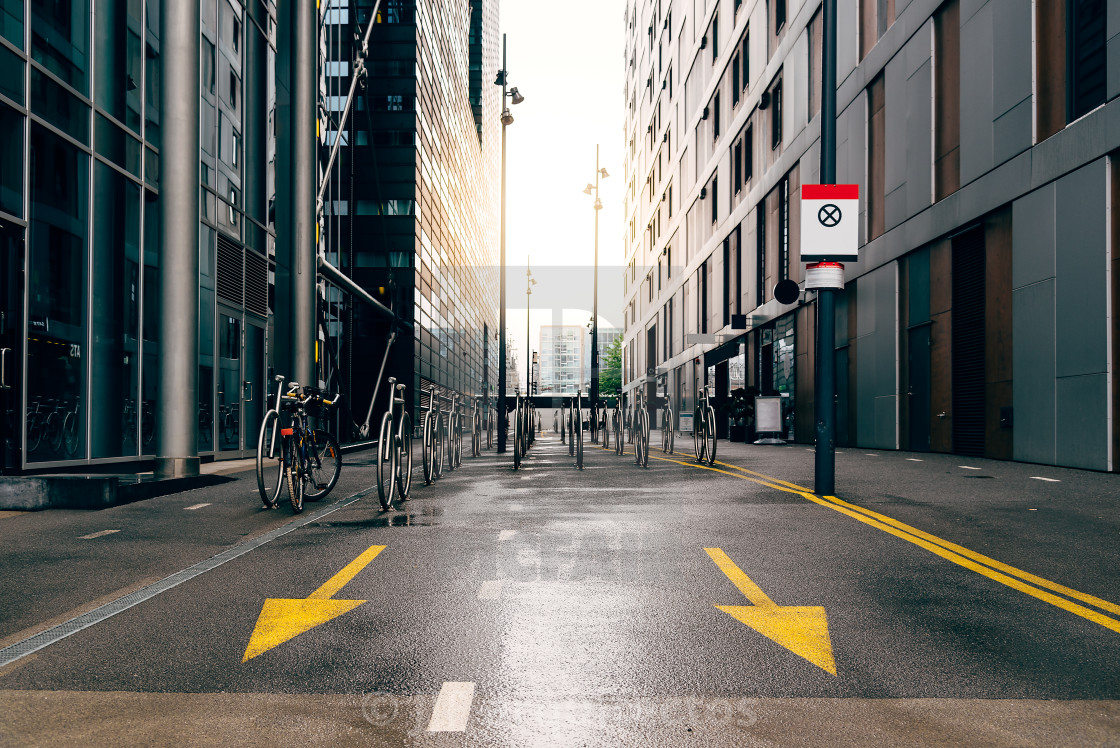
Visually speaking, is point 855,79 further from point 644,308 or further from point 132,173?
point 644,308

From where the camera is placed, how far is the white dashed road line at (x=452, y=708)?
297cm

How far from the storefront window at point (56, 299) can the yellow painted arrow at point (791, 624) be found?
393 inches

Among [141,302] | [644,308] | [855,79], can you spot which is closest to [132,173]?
[141,302]

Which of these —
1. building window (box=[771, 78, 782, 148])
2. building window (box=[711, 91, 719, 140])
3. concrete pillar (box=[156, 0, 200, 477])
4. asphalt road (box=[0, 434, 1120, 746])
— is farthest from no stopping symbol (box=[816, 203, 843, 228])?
building window (box=[711, 91, 719, 140])

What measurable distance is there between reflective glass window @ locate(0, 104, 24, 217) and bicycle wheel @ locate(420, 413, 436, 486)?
5.83 metres

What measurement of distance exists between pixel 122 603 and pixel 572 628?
2441 mm

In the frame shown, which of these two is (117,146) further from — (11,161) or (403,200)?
(403,200)

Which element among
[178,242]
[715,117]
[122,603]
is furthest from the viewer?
[715,117]

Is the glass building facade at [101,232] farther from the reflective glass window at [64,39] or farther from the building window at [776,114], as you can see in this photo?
the building window at [776,114]

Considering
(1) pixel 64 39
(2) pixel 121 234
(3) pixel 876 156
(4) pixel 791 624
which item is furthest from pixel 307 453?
(3) pixel 876 156

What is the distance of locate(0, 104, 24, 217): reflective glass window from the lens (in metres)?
11.1

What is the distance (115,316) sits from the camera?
44.3 ft

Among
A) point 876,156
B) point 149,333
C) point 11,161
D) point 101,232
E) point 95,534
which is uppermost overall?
point 876,156

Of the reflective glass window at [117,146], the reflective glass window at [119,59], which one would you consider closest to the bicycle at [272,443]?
the reflective glass window at [117,146]
